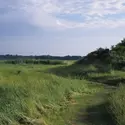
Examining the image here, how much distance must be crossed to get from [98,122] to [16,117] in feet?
14.4

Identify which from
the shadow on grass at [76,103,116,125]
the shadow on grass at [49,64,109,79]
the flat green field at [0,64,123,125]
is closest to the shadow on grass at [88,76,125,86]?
the shadow on grass at [49,64,109,79]

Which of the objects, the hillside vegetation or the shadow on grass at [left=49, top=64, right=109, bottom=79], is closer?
the hillside vegetation

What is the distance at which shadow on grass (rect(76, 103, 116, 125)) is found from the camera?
17789 millimetres

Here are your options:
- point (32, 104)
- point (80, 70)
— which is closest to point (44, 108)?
point (32, 104)

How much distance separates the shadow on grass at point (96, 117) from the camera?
58.4ft

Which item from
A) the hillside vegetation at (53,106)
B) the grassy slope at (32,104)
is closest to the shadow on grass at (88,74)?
the hillside vegetation at (53,106)

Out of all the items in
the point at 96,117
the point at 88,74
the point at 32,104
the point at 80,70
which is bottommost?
the point at 96,117

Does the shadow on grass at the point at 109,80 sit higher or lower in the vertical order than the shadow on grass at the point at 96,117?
higher

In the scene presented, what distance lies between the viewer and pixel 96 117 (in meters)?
19.2

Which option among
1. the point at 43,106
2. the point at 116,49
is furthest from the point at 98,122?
the point at 116,49

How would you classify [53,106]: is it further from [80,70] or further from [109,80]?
[80,70]

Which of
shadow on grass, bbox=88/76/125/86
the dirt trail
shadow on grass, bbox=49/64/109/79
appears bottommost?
the dirt trail

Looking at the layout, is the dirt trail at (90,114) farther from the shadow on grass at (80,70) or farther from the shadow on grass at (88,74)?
the shadow on grass at (80,70)

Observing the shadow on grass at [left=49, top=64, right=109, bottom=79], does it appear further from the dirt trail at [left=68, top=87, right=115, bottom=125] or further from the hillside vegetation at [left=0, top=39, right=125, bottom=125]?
the dirt trail at [left=68, top=87, right=115, bottom=125]
